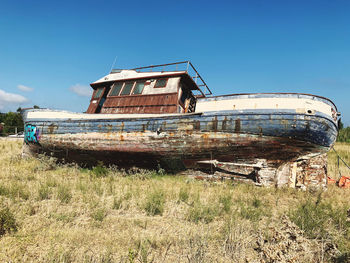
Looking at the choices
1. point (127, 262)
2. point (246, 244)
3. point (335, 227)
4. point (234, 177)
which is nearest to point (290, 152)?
point (234, 177)

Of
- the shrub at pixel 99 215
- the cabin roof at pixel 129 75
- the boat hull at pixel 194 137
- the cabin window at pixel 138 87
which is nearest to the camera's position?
the shrub at pixel 99 215

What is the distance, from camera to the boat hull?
7012mm

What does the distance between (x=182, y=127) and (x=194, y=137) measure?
650mm

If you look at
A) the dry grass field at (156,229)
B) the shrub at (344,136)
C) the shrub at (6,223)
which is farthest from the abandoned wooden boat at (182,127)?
the shrub at (344,136)

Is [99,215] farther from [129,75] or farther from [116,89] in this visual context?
[129,75]

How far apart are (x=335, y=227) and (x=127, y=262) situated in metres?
4.10

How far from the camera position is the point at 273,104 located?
23.3 ft

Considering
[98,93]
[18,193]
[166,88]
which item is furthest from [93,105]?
[18,193]

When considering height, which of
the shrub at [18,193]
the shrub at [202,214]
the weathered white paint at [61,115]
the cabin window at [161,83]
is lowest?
the shrub at [18,193]

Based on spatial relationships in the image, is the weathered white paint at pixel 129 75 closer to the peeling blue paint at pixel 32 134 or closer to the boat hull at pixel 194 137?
the boat hull at pixel 194 137

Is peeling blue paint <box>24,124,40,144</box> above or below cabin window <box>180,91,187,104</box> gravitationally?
below

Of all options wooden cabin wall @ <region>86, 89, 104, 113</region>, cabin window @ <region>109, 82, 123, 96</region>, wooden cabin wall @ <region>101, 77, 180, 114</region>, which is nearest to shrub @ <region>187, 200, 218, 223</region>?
wooden cabin wall @ <region>101, 77, 180, 114</region>

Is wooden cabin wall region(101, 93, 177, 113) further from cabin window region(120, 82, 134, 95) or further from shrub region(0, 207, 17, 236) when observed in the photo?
shrub region(0, 207, 17, 236)

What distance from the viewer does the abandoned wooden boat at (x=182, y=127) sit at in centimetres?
702
